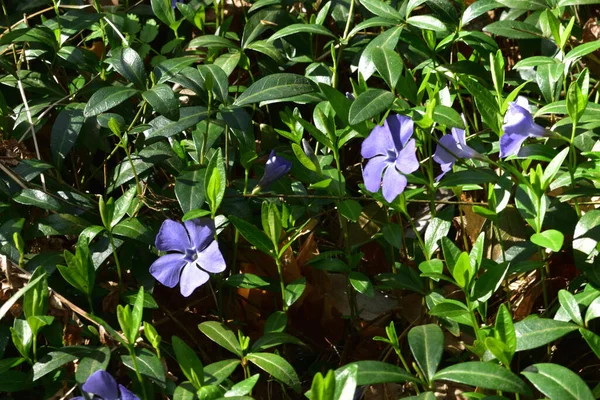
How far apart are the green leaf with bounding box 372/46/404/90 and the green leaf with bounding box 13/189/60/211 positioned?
59 cm

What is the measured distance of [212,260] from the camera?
1.26 meters

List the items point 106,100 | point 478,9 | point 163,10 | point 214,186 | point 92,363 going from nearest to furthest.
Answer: point 92,363
point 214,186
point 106,100
point 478,9
point 163,10

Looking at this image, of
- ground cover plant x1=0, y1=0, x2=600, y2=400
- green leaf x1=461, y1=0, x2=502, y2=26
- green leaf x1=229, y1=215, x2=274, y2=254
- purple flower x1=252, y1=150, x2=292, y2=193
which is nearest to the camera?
ground cover plant x1=0, y1=0, x2=600, y2=400

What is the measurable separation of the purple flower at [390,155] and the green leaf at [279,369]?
10.9 inches

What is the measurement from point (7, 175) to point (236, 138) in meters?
0.41

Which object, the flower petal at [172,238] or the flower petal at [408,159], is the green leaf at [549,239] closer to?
the flower petal at [408,159]

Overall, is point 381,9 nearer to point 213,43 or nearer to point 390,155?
point 213,43

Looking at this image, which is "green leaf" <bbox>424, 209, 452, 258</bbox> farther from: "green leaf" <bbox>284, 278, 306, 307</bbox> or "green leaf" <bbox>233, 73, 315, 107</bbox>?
"green leaf" <bbox>233, 73, 315, 107</bbox>

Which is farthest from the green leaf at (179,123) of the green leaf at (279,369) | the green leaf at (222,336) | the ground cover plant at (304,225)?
the green leaf at (279,369)

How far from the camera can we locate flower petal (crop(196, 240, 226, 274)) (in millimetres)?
1246

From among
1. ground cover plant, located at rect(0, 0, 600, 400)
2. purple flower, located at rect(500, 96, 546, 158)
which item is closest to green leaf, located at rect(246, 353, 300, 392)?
ground cover plant, located at rect(0, 0, 600, 400)

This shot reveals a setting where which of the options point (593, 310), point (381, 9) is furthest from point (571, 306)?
point (381, 9)

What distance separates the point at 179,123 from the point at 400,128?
0.44m

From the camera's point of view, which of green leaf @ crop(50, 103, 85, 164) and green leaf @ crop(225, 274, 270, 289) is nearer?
green leaf @ crop(225, 274, 270, 289)
